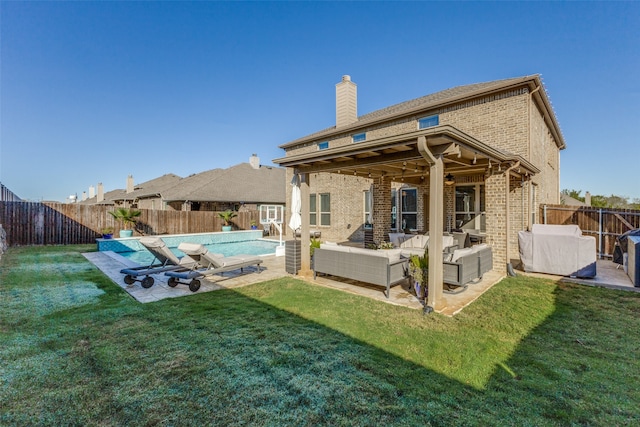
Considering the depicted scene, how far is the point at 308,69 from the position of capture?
50.9 ft

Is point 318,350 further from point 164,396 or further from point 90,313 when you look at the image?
point 90,313

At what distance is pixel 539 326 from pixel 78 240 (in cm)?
2021

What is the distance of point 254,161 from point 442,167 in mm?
25620

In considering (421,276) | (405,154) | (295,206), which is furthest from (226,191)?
(421,276)

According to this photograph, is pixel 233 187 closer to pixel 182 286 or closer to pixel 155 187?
pixel 155 187

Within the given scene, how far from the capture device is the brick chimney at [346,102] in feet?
53.9

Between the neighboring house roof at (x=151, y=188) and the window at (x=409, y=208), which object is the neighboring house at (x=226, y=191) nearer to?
the neighboring house roof at (x=151, y=188)

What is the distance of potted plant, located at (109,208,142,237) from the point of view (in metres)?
16.6

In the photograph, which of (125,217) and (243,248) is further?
(243,248)

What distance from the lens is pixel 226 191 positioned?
23500 millimetres

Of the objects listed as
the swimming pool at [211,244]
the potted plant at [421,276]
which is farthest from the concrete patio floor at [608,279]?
the swimming pool at [211,244]

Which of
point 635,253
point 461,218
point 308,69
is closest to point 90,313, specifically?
point 635,253

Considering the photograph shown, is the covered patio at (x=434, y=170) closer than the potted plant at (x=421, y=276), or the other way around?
the covered patio at (x=434, y=170)

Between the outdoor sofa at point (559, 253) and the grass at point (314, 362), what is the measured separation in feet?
5.47
